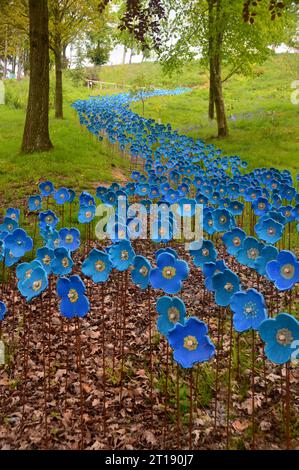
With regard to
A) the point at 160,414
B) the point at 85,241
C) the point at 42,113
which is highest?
the point at 42,113

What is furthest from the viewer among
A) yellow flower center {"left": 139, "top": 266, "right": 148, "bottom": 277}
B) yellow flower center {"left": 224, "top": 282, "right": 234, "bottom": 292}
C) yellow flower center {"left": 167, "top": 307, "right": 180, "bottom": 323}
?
yellow flower center {"left": 139, "top": 266, "right": 148, "bottom": 277}

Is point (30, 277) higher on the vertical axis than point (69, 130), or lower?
lower

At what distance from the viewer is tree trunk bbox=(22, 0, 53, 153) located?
10.9 metres

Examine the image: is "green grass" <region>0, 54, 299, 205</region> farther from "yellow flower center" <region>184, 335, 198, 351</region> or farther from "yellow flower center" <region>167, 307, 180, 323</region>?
"yellow flower center" <region>184, 335, 198, 351</region>

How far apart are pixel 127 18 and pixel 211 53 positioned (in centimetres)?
932

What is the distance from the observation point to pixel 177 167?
8938mm

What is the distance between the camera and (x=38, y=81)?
11.1 meters

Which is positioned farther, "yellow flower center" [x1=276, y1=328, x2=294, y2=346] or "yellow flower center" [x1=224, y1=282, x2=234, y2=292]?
"yellow flower center" [x1=224, y1=282, x2=234, y2=292]

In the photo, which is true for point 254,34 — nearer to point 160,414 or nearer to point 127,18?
point 127,18

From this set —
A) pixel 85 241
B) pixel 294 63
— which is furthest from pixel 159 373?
pixel 294 63

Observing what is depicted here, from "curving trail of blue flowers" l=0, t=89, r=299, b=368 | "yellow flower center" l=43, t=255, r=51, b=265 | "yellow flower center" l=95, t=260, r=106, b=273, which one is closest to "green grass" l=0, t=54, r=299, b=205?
"curving trail of blue flowers" l=0, t=89, r=299, b=368

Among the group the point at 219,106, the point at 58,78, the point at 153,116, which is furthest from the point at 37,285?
the point at 153,116

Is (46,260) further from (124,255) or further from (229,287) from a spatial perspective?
(229,287)

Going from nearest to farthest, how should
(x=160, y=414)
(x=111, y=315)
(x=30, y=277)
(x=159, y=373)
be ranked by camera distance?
(x=30, y=277) < (x=160, y=414) < (x=159, y=373) < (x=111, y=315)
